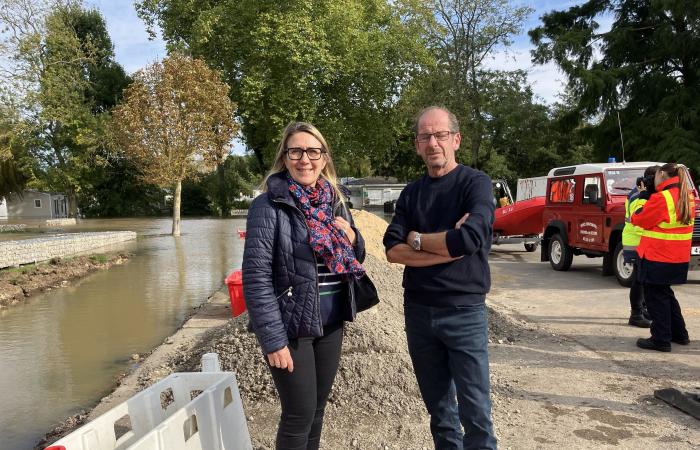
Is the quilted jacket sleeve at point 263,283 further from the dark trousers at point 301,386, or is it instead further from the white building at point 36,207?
the white building at point 36,207

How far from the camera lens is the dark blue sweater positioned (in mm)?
2520

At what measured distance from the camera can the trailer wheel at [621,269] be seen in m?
9.30

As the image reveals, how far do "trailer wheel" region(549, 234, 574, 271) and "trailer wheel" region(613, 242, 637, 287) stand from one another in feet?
5.43

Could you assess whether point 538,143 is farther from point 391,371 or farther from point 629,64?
point 391,371

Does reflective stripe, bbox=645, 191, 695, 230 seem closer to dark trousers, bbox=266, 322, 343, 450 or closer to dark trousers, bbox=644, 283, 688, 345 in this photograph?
dark trousers, bbox=644, 283, 688, 345

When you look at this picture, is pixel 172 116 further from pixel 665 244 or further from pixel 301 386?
pixel 301 386

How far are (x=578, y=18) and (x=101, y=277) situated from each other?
75.2ft

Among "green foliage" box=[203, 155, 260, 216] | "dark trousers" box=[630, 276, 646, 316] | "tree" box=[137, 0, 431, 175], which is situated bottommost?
"dark trousers" box=[630, 276, 646, 316]

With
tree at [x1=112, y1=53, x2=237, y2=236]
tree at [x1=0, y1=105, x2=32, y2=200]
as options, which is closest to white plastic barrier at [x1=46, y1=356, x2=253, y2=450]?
tree at [x1=112, y1=53, x2=237, y2=236]

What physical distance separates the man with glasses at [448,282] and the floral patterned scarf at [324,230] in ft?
1.05

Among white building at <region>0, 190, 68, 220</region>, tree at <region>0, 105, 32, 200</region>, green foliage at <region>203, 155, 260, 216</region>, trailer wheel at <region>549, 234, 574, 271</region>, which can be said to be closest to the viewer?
trailer wheel at <region>549, 234, 574, 271</region>

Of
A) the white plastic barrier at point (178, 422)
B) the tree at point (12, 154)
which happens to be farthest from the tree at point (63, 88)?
the white plastic barrier at point (178, 422)

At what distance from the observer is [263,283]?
2381 mm

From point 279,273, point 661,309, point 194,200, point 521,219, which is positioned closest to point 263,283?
point 279,273
